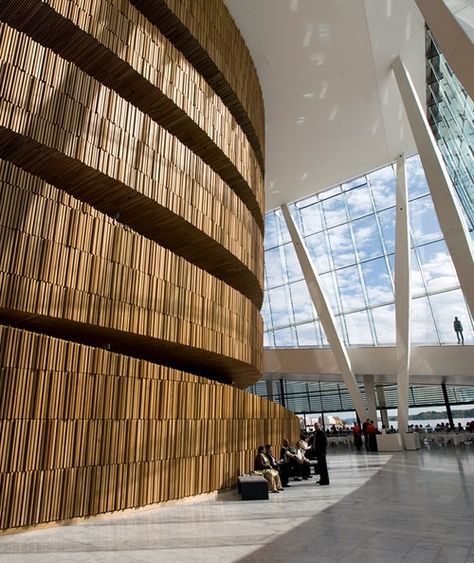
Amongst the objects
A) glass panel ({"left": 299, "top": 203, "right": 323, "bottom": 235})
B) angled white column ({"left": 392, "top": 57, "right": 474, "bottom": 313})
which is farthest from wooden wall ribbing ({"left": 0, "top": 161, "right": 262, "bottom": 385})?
glass panel ({"left": 299, "top": 203, "right": 323, "bottom": 235})

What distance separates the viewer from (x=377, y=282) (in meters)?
26.2

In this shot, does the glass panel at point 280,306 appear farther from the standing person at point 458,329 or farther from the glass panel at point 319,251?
the standing person at point 458,329

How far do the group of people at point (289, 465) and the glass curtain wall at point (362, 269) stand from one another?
14.1 meters

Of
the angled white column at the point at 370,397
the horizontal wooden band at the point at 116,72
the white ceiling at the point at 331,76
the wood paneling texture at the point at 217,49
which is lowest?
the angled white column at the point at 370,397

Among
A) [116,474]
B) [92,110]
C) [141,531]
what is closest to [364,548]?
[141,531]

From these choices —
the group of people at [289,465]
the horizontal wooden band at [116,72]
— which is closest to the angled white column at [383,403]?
the group of people at [289,465]

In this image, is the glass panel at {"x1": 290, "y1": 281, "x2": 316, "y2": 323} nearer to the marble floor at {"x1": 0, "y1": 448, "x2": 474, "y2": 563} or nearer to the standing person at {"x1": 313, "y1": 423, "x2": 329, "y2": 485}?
the standing person at {"x1": 313, "y1": 423, "x2": 329, "y2": 485}

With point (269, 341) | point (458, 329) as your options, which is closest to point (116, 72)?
point (458, 329)

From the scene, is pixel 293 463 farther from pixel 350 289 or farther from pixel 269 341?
pixel 269 341

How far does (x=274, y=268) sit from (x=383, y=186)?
27.9 ft

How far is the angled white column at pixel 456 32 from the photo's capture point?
7758 millimetres

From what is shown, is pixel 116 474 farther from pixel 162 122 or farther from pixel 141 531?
pixel 162 122

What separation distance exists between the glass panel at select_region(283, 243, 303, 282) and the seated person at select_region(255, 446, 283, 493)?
20445 millimetres

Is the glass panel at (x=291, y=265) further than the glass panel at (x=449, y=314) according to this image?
Yes
